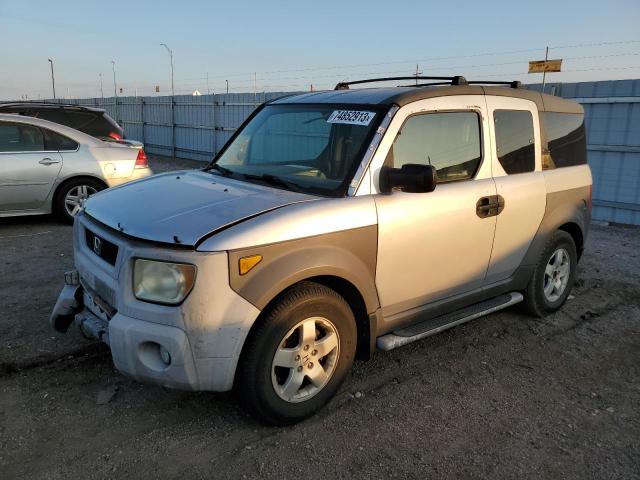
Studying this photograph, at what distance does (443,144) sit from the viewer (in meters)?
3.75

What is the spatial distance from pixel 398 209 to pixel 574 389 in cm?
176

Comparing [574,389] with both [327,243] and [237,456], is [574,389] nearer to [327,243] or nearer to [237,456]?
[327,243]

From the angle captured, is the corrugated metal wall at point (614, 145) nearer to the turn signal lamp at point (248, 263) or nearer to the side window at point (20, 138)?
the turn signal lamp at point (248, 263)

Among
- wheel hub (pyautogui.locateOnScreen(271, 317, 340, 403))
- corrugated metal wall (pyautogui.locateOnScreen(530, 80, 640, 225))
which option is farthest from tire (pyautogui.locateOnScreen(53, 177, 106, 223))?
corrugated metal wall (pyautogui.locateOnScreen(530, 80, 640, 225))

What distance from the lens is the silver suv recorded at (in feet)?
8.91

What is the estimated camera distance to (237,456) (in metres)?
2.80

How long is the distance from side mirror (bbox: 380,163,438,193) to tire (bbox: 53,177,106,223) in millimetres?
5837

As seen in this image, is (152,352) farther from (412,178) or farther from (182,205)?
(412,178)

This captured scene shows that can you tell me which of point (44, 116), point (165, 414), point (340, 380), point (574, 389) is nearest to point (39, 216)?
point (44, 116)

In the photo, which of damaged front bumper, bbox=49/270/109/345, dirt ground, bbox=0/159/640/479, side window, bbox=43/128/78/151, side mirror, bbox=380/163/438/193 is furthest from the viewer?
side window, bbox=43/128/78/151

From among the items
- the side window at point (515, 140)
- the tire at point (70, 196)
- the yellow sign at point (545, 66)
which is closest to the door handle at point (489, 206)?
the side window at point (515, 140)

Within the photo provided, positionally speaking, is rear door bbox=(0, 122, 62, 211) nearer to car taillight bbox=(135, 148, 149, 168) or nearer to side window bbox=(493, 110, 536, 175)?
car taillight bbox=(135, 148, 149, 168)

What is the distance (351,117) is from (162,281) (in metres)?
1.66

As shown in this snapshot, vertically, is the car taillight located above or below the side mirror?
below
